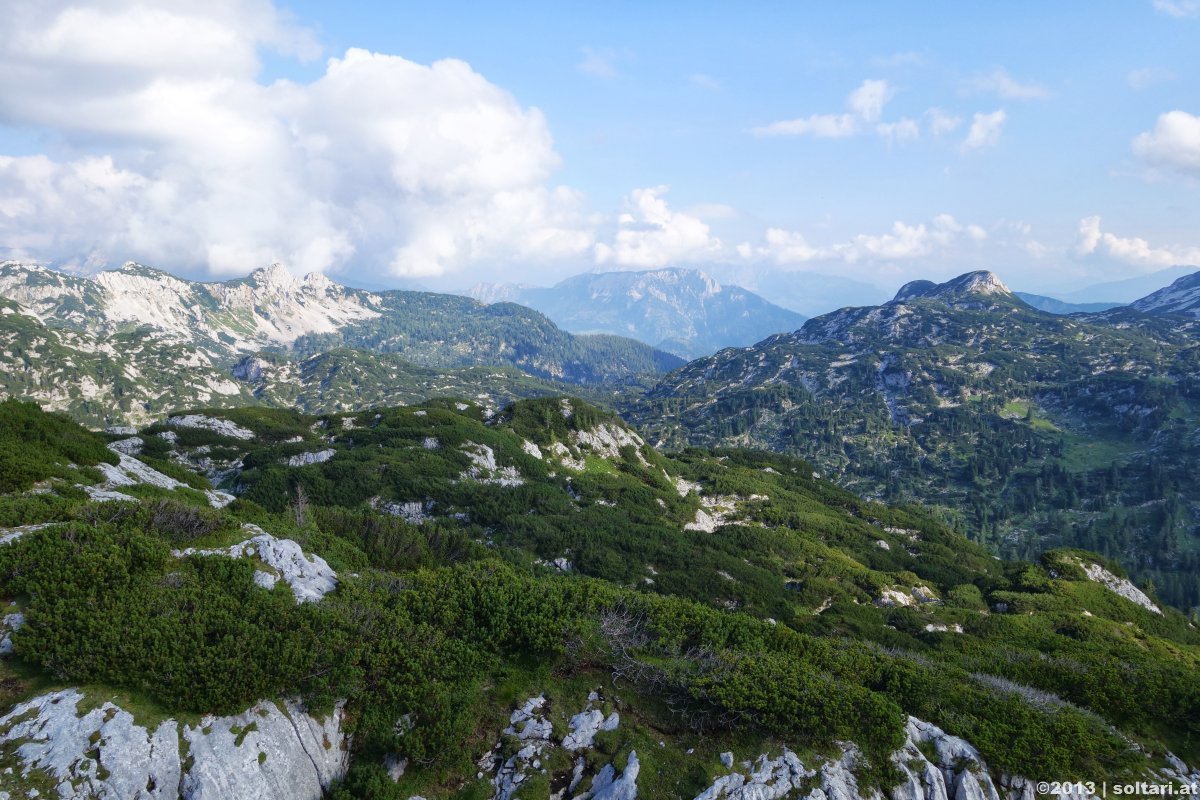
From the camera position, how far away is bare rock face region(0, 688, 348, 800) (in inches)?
646

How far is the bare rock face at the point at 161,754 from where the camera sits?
1641 cm

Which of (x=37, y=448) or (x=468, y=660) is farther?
(x=37, y=448)

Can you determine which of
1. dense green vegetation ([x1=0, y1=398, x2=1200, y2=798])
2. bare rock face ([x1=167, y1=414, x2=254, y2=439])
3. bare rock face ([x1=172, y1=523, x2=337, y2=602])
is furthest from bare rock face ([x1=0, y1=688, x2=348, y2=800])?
bare rock face ([x1=167, y1=414, x2=254, y2=439])

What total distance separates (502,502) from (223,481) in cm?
4746

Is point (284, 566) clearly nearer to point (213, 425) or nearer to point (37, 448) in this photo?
point (37, 448)

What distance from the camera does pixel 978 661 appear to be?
40.2 meters

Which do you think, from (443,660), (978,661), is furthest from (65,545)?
(978,661)

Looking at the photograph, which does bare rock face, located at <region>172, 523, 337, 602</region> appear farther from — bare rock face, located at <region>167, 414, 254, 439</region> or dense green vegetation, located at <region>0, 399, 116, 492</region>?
bare rock face, located at <region>167, 414, 254, 439</region>

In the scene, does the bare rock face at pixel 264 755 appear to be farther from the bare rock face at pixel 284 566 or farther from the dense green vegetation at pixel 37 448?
the dense green vegetation at pixel 37 448

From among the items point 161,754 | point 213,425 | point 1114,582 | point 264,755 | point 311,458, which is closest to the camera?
point 161,754

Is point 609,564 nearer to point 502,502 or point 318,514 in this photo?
point 502,502

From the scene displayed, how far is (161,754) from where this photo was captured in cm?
1783

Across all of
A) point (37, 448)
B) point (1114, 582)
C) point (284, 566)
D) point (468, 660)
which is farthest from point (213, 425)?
point (1114, 582)

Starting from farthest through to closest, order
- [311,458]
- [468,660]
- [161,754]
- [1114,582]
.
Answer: [311,458]
[1114,582]
[468,660]
[161,754]
